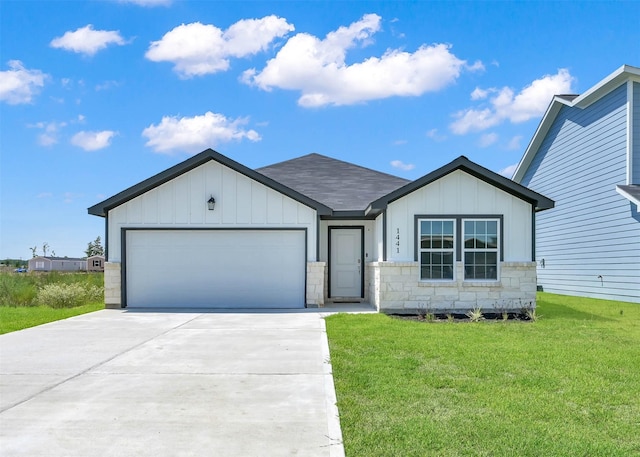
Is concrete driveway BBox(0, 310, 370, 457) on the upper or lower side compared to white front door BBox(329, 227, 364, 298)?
lower

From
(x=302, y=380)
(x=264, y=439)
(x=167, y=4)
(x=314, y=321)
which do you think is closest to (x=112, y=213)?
(x=167, y=4)

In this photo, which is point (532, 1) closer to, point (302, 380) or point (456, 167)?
point (456, 167)

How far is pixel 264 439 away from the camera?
4.21 metres

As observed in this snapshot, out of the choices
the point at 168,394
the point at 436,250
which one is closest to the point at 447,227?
the point at 436,250

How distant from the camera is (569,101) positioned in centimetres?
1917

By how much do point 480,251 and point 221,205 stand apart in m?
6.92

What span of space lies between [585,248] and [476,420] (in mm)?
16161

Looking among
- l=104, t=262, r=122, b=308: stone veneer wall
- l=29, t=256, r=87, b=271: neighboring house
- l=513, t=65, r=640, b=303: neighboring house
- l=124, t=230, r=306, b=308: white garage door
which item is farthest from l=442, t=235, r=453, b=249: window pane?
l=29, t=256, r=87, b=271: neighboring house

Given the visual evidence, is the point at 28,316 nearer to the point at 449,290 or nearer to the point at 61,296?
the point at 61,296

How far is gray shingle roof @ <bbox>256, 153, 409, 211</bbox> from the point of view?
15.5 meters

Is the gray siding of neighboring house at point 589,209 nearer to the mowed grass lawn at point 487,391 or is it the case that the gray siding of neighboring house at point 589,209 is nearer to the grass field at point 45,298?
the mowed grass lawn at point 487,391

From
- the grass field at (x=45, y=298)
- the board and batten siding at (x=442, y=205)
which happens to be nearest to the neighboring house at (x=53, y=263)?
the grass field at (x=45, y=298)

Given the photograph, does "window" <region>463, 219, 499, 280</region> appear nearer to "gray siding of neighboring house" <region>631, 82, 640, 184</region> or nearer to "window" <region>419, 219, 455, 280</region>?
"window" <region>419, 219, 455, 280</region>

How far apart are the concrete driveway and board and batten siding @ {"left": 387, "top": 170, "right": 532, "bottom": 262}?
380cm
